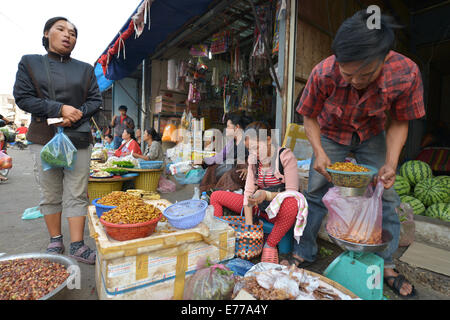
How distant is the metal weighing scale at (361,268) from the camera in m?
1.58

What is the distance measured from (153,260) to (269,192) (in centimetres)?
128

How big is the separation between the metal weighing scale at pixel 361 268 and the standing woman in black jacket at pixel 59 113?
7.39 ft

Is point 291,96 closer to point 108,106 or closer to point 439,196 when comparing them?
point 439,196

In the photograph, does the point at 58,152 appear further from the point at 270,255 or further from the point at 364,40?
the point at 364,40

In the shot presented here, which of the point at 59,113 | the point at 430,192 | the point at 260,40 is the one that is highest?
the point at 260,40

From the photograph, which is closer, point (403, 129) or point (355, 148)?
point (403, 129)

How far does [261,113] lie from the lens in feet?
20.4

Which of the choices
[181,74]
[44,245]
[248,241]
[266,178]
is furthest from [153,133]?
[248,241]

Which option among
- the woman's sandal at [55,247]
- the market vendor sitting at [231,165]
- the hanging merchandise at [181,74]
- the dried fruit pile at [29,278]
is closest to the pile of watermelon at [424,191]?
the market vendor sitting at [231,165]

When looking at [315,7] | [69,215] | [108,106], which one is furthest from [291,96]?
[108,106]

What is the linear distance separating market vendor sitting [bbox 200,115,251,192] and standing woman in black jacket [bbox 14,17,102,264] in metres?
1.71

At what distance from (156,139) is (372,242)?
5.24 m

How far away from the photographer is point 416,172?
11.9 feet

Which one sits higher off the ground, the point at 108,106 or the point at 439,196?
the point at 108,106
